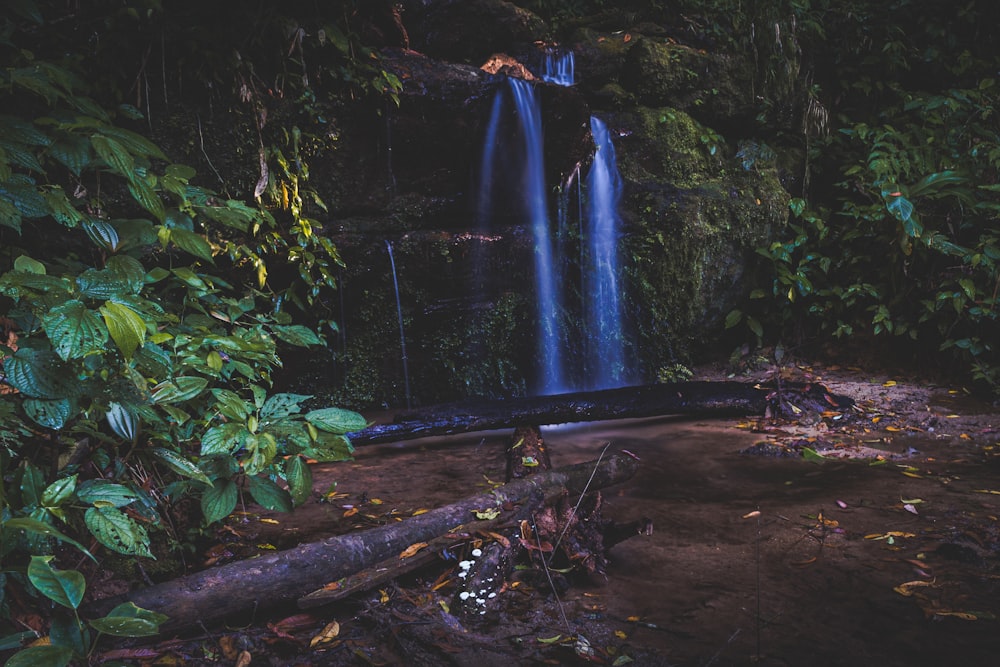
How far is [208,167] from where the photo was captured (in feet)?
17.8

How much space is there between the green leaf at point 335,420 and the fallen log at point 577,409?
2605 mm

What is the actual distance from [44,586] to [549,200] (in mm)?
6179

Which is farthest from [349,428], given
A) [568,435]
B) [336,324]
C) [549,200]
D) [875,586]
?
[549,200]

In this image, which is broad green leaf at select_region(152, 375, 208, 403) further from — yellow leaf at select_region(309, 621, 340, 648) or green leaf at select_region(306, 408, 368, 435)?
yellow leaf at select_region(309, 621, 340, 648)

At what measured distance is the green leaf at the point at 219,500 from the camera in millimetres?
2232

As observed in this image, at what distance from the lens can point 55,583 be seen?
4.96 feet

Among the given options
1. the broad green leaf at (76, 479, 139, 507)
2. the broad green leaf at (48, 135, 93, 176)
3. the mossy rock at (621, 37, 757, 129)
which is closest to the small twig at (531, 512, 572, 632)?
the broad green leaf at (76, 479, 139, 507)

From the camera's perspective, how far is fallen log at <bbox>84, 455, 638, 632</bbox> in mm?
2121

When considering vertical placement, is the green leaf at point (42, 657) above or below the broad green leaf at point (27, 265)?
below

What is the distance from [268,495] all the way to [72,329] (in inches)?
39.0

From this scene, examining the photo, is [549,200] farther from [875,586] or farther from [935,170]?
[875,586]

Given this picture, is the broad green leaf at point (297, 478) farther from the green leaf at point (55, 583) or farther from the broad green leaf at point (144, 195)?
the broad green leaf at point (144, 195)

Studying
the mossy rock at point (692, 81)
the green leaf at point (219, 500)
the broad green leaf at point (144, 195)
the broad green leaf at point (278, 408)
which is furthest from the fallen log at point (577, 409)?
the mossy rock at point (692, 81)

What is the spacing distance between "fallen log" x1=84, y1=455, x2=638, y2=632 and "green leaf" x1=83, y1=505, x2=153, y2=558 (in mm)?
392
